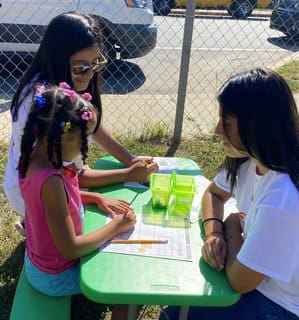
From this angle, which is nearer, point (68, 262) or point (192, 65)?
point (68, 262)

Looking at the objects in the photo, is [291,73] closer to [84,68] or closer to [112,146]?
[112,146]

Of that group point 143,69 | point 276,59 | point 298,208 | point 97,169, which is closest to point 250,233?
point 298,208

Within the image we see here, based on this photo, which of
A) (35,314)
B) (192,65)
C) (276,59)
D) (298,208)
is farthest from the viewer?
(276,59)

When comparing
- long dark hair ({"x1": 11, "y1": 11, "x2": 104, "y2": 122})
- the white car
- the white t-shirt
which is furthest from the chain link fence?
the white t-shirt

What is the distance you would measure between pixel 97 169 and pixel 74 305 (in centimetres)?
64

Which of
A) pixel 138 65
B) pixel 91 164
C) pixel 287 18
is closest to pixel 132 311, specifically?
pixel 91 164

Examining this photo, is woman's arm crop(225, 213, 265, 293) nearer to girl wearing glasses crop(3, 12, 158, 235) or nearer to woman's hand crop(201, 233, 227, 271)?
woman's hand crop(201, 233, 227, 271)

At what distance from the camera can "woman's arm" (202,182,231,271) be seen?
1.44m

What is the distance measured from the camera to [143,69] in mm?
5891

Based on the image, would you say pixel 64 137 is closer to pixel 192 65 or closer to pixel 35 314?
pixel 35 314

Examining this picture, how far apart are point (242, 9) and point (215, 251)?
36.2 ft

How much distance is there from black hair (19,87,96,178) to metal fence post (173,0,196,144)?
1.95 metres

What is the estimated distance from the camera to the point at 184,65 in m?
3.42

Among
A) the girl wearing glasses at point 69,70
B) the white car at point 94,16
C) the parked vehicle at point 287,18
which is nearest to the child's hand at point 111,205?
the girl wearing glasses at point 69,70
